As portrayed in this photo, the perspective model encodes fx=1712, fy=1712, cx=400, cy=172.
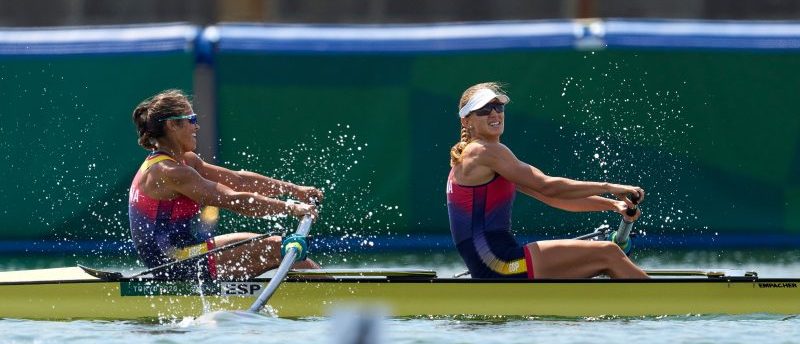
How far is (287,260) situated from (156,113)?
110 centimetres

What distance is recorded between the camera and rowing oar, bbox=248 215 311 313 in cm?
899

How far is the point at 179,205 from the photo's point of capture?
9.38 metres

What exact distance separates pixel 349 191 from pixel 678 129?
270 cm

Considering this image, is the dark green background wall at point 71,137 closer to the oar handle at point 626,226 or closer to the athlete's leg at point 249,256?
the athlete's leg at point 249,256

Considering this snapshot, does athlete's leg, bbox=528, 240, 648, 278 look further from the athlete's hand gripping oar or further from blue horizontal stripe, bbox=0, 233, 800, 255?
blue horizontal stripe, bbox=0, 233, 800, 255

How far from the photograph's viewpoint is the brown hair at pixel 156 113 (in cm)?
936

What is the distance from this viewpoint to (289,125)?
14000 millimetres

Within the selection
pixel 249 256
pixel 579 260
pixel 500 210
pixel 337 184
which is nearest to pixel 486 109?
pixel 500 210

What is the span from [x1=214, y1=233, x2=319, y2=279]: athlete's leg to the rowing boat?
0.18 metres

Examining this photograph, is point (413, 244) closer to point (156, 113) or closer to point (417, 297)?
point (417, 297)

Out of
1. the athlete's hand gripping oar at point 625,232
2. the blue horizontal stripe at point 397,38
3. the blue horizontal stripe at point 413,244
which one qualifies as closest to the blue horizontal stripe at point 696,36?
the blue horizontal stripe at point 397,38

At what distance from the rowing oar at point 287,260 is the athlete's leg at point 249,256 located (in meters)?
0.28

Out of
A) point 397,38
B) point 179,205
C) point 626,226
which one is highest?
point 397,38

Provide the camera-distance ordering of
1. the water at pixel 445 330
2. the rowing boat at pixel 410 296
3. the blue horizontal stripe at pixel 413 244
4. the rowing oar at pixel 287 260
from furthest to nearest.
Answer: the blue horizontal stripe at pixel 413 244 → the rowing boat at pixel 410 296 → the rowing oar at pixel 287 260 → the water at pixel 445 330
